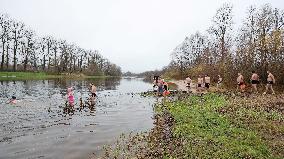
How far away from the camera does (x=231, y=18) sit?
179 feet

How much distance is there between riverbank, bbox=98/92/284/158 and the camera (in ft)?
35.3

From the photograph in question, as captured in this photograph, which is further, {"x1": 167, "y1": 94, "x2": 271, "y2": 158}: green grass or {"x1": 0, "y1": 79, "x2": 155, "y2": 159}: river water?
{"x1": 0, "y1": 79, "x2": 155, "y2": 159}: river water

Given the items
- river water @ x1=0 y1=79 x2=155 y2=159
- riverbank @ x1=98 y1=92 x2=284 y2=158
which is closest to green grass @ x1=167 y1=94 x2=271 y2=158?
riverbank @ x1=98 y1=92 x2=284 y2=158

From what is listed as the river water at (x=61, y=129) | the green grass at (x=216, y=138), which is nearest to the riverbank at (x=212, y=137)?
the green grass at (x=216, y=138)

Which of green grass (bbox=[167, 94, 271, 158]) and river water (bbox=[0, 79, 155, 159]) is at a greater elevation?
green grass (bbox=[167, 94, 271, 158])

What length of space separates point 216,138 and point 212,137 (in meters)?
0.25

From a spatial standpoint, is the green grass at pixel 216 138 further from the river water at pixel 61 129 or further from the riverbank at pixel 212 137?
the river water at pixel 61 129

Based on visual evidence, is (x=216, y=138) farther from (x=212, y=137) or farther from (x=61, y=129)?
(x=61, y=129)

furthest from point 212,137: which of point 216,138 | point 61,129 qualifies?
point 61,129

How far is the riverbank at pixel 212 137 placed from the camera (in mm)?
10773

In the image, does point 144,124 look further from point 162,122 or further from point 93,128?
point 93,128

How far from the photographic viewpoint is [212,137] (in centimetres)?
1264

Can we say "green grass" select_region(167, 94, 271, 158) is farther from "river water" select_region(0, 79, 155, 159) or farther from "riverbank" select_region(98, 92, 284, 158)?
"river water" select_region(0, 79, 155, 159)

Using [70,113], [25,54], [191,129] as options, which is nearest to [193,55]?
[25,54]
